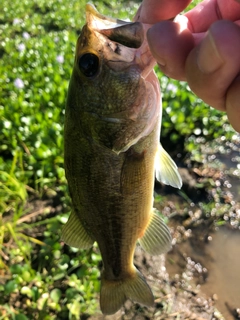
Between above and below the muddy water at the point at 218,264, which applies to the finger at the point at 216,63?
above

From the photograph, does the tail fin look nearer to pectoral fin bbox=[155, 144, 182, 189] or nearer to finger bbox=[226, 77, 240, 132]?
pectoral fin bbox=[155, 144, 182, 189]

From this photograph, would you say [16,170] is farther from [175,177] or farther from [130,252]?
[175,177]

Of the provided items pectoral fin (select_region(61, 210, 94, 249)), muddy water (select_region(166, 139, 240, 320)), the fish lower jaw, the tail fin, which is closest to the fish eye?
the fish lower jaw

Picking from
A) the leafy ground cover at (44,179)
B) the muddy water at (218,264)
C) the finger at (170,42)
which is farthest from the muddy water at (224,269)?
the finger at (170,42)

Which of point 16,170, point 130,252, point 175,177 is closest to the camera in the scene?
point 175,177

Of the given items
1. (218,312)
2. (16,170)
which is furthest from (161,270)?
(16,170)

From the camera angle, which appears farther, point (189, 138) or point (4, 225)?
point (189, 138)

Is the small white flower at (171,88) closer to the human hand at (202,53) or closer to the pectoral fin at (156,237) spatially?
the pectoral fin at (156,237)
